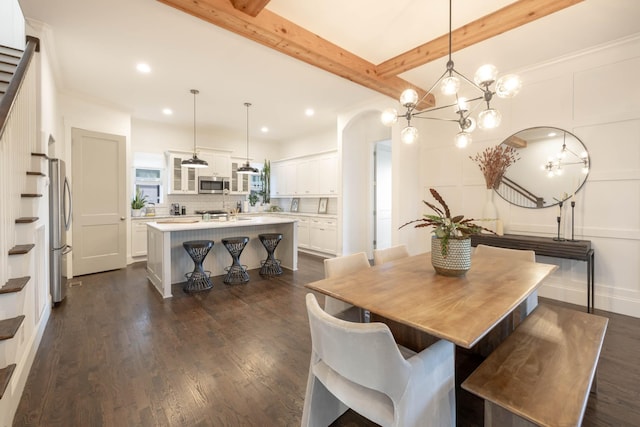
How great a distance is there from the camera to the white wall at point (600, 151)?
2996 mm

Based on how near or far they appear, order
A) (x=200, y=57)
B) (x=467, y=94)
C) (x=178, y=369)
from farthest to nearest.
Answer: (x=467, y=94) → (x=200, y=57) → (x=178, y=369)

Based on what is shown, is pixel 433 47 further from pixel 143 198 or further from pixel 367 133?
pixel 143 198

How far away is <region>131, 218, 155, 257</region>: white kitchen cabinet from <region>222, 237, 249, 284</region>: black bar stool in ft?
7.50

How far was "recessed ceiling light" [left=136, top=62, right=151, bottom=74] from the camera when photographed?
139 inches

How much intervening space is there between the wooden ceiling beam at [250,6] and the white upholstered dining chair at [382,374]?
2.37 m

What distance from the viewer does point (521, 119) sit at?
3.68 metres

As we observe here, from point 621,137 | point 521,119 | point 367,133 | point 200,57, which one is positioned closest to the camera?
point 621,137

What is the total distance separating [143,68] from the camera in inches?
142

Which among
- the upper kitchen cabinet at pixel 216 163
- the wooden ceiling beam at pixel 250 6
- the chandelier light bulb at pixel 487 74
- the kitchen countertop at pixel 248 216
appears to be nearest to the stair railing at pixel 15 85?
the wooden ceiling beam at pixel 250 6

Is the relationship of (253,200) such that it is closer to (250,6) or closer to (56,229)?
(56,229)

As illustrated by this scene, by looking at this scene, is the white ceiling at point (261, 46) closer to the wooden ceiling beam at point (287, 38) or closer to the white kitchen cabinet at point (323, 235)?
the wooden ceiling beam at point (287, 38)

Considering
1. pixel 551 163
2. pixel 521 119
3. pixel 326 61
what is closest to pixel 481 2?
pixel 326 61

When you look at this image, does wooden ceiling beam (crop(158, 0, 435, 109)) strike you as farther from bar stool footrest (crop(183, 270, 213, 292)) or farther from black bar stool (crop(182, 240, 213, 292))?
bar stool footrest (crop(183, 270, 213, 292))

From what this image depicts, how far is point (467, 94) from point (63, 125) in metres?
6.25
